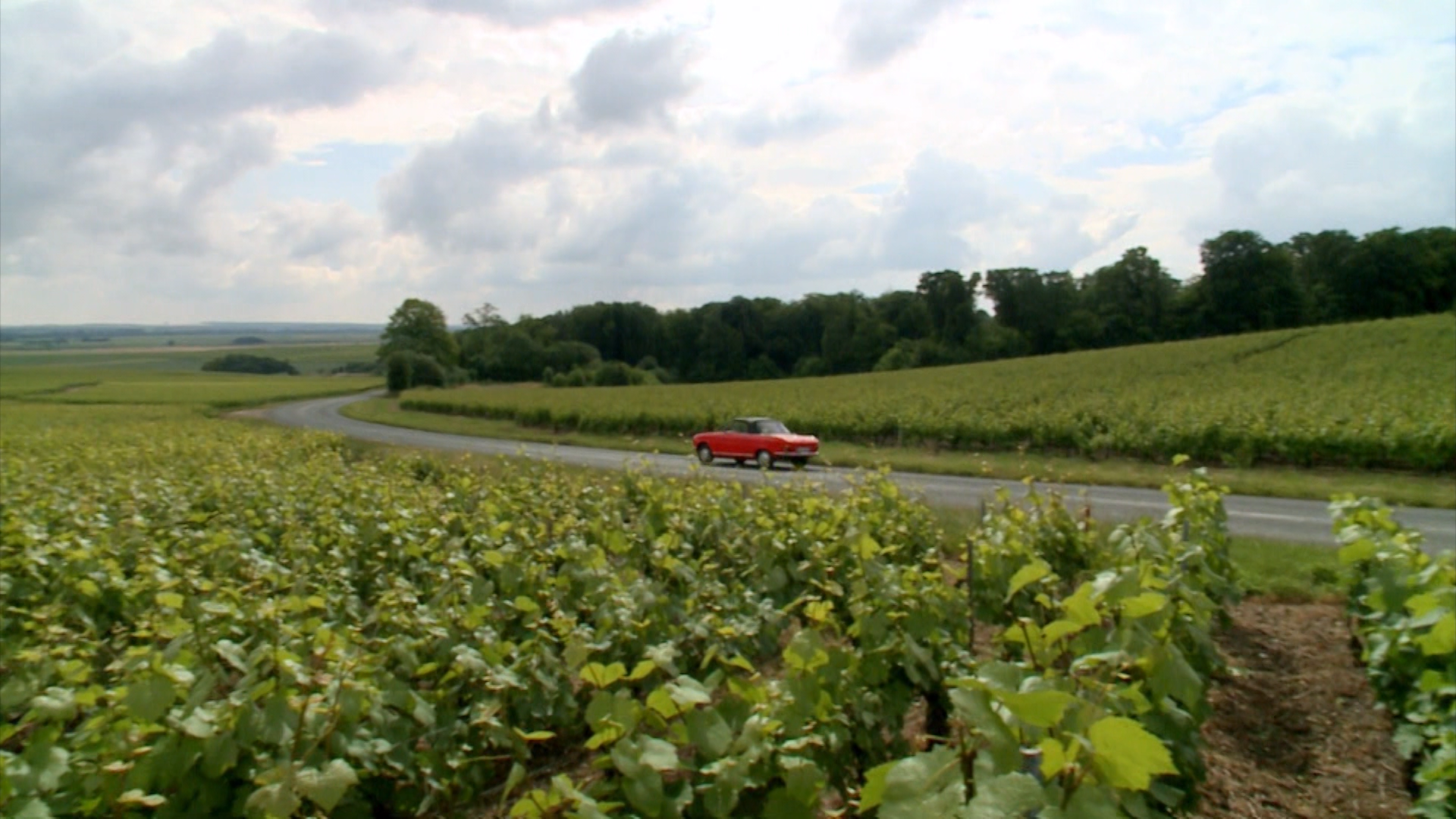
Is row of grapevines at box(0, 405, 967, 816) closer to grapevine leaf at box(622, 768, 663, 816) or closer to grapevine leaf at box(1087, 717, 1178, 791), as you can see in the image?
grapevine leaf at box(622, 768, 663, 816)

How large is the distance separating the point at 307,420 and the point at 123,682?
57.6m

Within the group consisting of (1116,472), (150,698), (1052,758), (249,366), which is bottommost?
(249,366)

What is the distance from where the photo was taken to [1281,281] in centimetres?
8262

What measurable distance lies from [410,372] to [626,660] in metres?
83.0

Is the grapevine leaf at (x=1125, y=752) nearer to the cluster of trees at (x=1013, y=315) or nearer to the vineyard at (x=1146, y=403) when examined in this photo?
the vineyard at (x=1146, y=403)

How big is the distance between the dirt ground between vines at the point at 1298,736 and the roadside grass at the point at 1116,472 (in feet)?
9.08

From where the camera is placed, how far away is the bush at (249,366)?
125250mm

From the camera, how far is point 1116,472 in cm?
2245

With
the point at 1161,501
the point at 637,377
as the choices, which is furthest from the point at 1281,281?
the point at 1161,501

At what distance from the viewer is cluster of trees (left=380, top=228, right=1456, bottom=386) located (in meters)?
81.6

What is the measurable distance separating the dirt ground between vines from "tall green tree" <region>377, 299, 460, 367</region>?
10541 centimetres

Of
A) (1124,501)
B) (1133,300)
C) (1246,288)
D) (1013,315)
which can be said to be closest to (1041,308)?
(1013,315)

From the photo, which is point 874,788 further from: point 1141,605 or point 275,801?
point 275,801

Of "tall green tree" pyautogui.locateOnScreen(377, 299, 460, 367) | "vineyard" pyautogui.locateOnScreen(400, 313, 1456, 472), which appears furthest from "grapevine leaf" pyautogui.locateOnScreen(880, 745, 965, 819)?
"tall green tree" pyautogui.locateOnScreen(377, 299, 460, 367)
